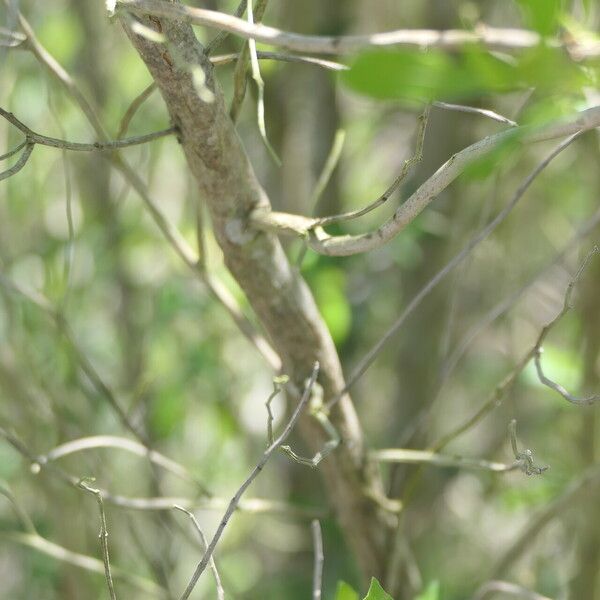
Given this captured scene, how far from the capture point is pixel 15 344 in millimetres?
875

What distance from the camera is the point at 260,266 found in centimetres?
46

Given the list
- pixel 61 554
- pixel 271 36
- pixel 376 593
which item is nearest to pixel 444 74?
pixel 271 36

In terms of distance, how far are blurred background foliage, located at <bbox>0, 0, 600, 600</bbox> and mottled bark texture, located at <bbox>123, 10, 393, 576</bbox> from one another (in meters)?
0.07

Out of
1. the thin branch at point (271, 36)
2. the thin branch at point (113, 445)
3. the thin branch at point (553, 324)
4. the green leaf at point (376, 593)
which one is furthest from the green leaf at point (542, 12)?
the thin branch at point (113, 445)

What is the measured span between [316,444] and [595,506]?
1.17 ft

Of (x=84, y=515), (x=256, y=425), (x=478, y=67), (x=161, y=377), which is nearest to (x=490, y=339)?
(x=256, y=425)

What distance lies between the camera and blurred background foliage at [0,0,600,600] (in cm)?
82

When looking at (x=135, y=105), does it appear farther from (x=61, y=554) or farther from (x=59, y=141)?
(x=61, y=554)

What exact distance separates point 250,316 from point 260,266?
0.46m

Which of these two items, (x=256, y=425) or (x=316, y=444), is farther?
(x=256, y=425)

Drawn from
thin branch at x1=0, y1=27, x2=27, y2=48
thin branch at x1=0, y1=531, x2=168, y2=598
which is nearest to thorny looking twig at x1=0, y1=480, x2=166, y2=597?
thin branch at x1=0, y1=531, x2=168, y2=598

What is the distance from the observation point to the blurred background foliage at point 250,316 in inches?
32.4

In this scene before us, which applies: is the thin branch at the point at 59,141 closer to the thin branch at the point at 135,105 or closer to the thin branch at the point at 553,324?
the thin branch at the point at 135,105

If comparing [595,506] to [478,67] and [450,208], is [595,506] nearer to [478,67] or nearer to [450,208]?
[450,208]
